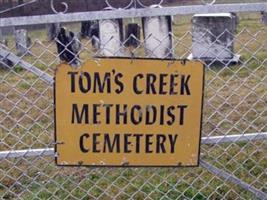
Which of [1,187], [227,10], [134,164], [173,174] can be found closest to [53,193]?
[1,187]

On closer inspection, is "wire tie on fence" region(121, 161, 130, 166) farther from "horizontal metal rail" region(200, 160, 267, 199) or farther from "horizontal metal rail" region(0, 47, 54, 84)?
"horizontal metal rail" region(0, 47, 54, 84)

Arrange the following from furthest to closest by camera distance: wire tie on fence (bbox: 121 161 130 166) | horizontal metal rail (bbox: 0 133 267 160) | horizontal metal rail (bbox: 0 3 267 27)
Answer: horizontal metal rail (bbox: 0 133 267 160) → wire tie on fence (bbox: 121 161 130 166) → horizontal metal rail (bbox: 0 3 267 27)

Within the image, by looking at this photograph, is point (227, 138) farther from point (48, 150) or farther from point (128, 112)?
point (48, 150)

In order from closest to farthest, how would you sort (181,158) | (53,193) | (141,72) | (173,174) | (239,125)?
(141,72) → (181,158) → (53,193) → (173,174) → (239,125)

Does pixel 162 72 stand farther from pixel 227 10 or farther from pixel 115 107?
pixel 227 10

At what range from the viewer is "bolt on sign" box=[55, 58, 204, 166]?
8.59 feet

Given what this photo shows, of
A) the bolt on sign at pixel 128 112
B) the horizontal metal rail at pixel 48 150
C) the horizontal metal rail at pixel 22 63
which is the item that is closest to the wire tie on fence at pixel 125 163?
the bolt on sign at pixel 128 112

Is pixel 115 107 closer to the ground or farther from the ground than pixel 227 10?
closer to the ground

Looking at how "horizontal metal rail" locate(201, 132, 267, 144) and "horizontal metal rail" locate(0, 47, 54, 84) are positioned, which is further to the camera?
"horizontal metal rail" locate(201, 132, 267, 144)

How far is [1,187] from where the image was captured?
12.8 ft

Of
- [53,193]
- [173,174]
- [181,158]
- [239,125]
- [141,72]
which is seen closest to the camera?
[141,72]

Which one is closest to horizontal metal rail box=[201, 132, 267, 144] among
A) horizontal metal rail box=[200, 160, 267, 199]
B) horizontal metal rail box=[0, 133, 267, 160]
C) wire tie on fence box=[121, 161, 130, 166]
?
horizontal metal rail box=[0, 133, 267, 160]

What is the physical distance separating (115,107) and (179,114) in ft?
1.06

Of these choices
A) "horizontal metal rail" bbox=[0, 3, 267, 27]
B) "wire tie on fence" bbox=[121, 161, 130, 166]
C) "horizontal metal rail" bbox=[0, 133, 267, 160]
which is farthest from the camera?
"horizontal metal rail" bbox=[0, 133, 267, 160]
